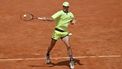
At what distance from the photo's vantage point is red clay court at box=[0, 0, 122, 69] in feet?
50.4

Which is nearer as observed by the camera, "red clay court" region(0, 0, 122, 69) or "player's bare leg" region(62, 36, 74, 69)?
"player's bare leg" region(62, 36, 74, 69)

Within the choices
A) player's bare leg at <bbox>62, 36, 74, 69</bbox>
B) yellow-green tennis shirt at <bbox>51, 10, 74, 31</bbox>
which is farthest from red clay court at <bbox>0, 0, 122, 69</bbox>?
yellow-green tennis shirt at <bbox>51, 10, 74, 31</bbox>

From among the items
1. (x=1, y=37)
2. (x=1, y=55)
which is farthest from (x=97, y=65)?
(x=1, y=37)

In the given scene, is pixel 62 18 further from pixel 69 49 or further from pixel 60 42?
pixel 60 42

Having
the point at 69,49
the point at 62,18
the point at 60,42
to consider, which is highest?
the point at 62,18

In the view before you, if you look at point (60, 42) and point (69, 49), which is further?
point (60, 42)

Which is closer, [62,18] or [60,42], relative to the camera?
[62,18]

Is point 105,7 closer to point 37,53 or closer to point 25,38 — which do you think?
point 25,38

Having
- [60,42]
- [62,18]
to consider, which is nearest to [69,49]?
[62,18]

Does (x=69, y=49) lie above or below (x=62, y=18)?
below

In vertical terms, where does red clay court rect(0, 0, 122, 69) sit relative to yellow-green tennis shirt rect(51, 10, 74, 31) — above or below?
below

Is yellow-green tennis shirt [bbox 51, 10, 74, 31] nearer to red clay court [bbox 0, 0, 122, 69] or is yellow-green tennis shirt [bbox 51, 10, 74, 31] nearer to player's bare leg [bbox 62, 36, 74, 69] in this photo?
player's bare leg [bbox 62, 36, 74, 69]

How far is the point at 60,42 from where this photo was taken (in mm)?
17844

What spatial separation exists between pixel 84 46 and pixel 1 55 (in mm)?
3415
